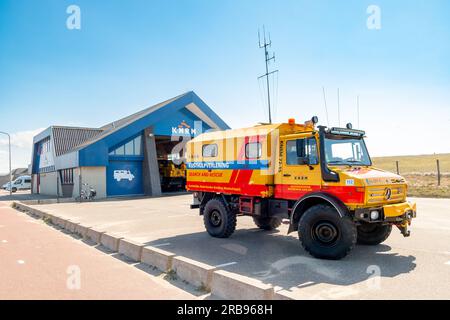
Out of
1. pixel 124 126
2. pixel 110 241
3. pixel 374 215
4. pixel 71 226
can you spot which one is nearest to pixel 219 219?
pixel 110 241

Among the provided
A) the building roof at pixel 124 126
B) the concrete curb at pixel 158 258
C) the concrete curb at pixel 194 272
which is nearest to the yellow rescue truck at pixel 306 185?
the concrete curb at pixel 194 272

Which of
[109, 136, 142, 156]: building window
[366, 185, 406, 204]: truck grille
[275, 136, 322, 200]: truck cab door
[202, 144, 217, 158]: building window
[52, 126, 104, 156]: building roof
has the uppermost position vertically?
[52, 126, 104, 156]: building roof

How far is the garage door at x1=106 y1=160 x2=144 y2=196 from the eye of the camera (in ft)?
88.1

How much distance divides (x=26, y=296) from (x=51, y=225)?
883cm

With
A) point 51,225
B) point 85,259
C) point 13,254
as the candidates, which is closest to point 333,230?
point 85,259

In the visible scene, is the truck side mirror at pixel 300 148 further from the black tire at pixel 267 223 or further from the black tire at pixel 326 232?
the black tire at pixel 267 223

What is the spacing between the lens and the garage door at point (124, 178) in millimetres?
26859

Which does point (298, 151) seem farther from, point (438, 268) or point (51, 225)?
point (51, 225)

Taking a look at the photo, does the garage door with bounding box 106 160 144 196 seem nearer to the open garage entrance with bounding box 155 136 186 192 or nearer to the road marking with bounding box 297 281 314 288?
the open garage entrance with bounding box 155 136 186 192

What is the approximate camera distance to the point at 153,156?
2812cm

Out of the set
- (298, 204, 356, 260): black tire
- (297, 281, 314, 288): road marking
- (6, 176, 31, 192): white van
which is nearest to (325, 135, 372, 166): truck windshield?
(298, 204, 356, 260): black tire

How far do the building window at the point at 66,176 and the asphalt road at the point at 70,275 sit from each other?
20.5 meters

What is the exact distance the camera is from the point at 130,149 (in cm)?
2778
